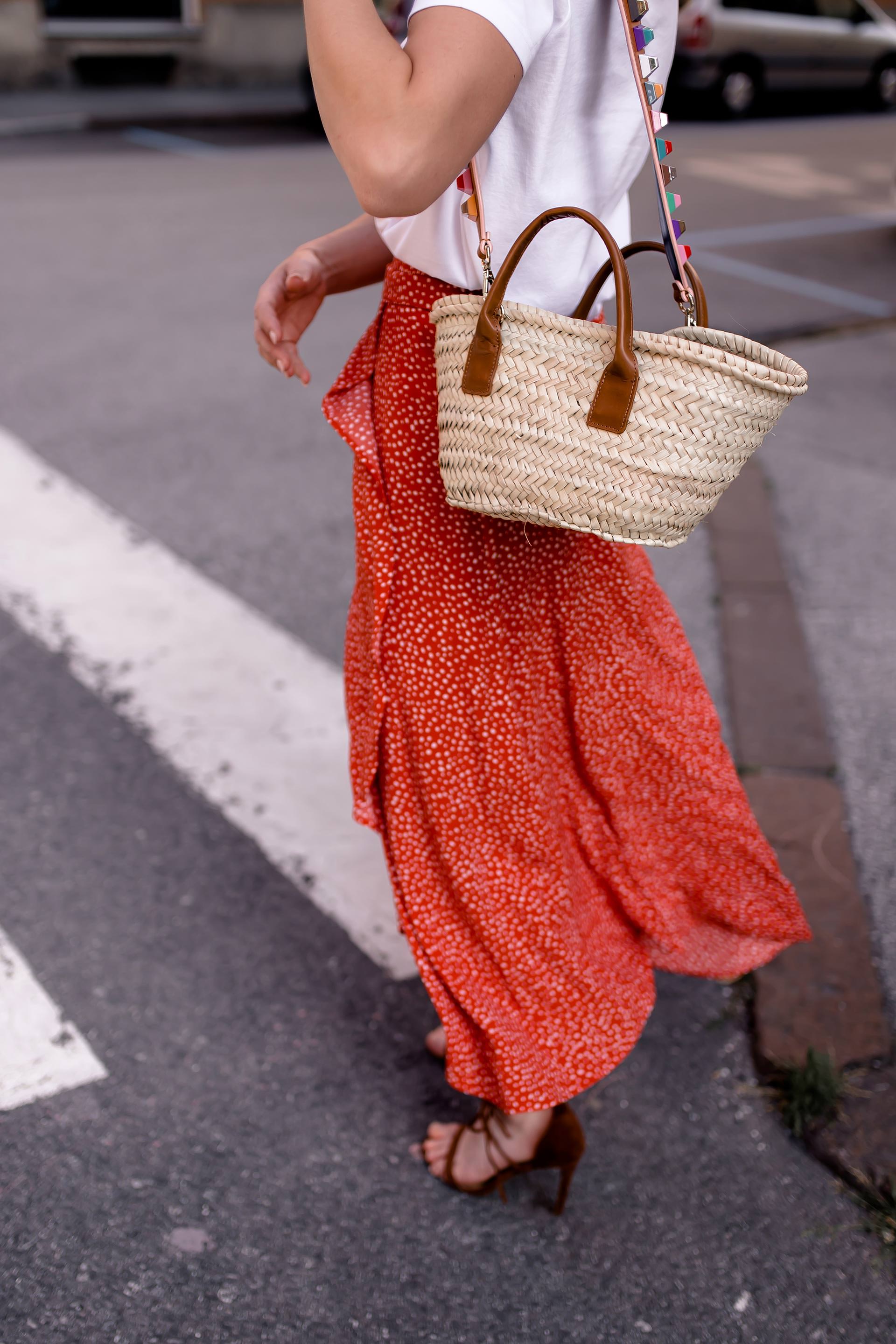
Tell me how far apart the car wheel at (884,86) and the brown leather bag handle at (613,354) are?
17365mm

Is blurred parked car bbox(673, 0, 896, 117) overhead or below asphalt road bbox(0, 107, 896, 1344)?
overhead

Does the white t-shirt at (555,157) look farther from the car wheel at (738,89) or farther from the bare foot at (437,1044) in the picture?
the car wheel at (738,89)

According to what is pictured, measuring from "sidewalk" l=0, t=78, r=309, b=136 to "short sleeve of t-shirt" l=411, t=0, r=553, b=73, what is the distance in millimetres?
12007

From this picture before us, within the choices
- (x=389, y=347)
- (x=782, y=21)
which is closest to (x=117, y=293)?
(x=389, y=347)

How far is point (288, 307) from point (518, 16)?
629 mm

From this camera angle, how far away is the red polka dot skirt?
1646mm

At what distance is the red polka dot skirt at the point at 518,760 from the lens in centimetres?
165

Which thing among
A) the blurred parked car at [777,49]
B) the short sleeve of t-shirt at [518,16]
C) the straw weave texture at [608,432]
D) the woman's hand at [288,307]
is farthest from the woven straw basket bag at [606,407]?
the blurred parked car at [777,49]

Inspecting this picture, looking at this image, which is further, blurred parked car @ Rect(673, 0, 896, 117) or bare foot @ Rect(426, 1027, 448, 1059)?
blurred parked car @ Rect(673, 0, 896, 117)

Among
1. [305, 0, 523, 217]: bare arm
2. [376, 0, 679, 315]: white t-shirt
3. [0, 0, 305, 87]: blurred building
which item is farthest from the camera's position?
[0, 0, 305, 87]: blurred building

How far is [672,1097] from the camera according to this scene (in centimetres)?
210

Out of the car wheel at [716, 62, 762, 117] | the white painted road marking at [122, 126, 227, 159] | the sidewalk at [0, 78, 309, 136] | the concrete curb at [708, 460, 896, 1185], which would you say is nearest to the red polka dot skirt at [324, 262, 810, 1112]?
the concrete curb at [708, 460, 896, 1185]

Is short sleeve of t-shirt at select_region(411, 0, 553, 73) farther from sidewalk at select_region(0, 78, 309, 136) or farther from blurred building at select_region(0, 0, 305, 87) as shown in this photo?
blurred building at select_region(0, 0, 305, 87)

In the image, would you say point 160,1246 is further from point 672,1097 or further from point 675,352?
point 675,352
